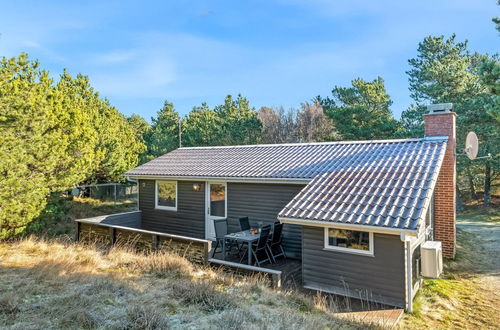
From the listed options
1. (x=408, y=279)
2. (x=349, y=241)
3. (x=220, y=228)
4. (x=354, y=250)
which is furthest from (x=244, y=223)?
(x=408, y=279)

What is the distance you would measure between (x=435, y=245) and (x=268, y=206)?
15.1 ft

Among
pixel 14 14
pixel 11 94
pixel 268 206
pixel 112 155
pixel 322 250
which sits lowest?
pixel 322 250

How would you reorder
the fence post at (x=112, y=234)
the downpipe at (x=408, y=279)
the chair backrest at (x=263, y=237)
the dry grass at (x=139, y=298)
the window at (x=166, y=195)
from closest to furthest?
the dry grass at (x=139, y=298)
the downpipe at (x=408, y=279)
the chair backrest at (x=263, y=237)
the fence post at (x=112, y=234)
the window at (x=166, y=195)

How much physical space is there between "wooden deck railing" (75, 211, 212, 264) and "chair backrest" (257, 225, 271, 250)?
133 centimetres

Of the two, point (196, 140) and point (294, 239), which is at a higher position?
point (196, 140)

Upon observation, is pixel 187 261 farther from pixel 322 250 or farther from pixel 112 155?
pixel 112 155

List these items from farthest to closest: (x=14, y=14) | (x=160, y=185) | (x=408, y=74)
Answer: (x=408, y=74) → (x=160, y=185) → (x=14, y=14)

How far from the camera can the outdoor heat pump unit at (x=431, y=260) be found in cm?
645

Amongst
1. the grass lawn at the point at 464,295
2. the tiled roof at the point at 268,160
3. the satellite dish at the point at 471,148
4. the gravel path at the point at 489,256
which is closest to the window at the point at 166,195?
the tiled roof at the point at 268,160

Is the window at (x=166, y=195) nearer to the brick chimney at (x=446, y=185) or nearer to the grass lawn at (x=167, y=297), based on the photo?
the grass lawn at (x=167, y=297)

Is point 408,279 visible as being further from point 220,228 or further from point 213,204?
point 213,204

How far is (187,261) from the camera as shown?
8.08 m

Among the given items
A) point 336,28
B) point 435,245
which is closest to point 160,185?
point 435,245

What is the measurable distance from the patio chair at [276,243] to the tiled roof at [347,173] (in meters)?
1.48
